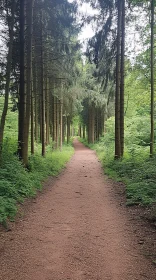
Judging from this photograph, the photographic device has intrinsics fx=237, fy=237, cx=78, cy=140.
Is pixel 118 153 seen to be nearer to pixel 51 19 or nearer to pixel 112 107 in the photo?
pixel 51 19

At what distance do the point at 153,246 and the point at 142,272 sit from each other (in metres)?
0.88

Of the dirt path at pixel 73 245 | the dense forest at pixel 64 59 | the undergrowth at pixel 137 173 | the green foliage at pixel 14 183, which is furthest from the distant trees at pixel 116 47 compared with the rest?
the dirt path at pixel 73 245

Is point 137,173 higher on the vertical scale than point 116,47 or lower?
lower

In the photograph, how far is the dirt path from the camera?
3.50 m

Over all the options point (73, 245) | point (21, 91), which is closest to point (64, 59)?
point (21, 91)

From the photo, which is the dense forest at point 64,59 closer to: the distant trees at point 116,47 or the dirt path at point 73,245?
the distant trees at point 116,47

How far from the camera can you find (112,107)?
30.3 metres

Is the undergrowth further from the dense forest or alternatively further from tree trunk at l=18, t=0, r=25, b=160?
tree trunk at l=18, t=0, r=25, b=160

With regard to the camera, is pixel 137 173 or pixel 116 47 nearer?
pixel 137 173

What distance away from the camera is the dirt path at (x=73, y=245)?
11.5 feet

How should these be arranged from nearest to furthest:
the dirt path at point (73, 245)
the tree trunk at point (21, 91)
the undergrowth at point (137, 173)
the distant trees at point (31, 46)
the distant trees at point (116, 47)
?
the dirt path at point (73, 245) → the undergrowth at point (137, 173) → the tree trunk at point (21, 91) → the distant trees at point (31, 46) → the distant trees at point (116, 47)

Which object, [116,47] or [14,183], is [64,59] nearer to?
[116,47]

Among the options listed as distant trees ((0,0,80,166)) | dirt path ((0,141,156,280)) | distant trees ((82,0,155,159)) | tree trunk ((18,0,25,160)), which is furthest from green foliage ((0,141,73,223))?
distant trees ((82,0,155,159))

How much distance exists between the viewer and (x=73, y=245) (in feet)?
14.3
